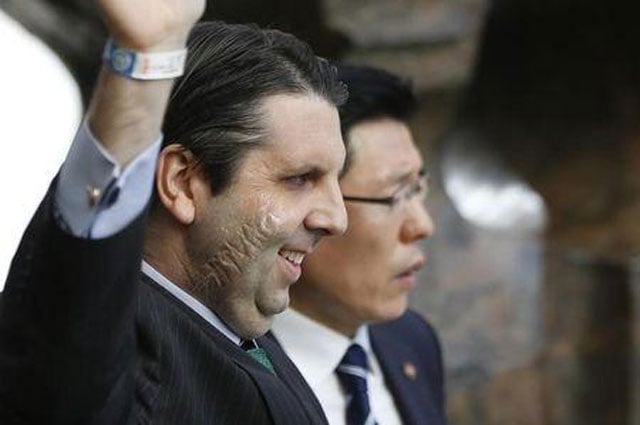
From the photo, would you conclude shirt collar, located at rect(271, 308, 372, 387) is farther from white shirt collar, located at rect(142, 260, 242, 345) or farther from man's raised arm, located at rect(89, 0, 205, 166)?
man's raised arm, located at rect(89, 0, 205, 166)

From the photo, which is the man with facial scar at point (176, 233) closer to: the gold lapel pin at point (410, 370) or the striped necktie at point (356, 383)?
the striped necktie at point (356, 383)

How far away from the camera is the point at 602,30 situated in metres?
6.02

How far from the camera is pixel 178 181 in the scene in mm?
1697

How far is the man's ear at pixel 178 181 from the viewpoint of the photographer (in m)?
1.69

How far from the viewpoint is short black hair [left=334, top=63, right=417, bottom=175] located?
281 cm

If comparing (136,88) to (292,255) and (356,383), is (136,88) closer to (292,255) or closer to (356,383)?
(292,255)

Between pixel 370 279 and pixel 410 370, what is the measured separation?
0.72 feet

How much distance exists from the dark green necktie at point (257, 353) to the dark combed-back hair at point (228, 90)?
8.9 inches

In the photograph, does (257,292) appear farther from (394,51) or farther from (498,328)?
(498,328)

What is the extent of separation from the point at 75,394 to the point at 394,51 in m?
3.45

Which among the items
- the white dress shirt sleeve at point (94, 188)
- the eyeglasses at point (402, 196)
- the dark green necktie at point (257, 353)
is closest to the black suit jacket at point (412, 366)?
the eyeglasses at point (402, 196)

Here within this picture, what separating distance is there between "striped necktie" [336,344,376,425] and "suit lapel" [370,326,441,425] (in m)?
0.09

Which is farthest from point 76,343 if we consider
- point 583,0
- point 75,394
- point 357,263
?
point 583,0

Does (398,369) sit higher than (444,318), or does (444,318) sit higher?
(398,369)
